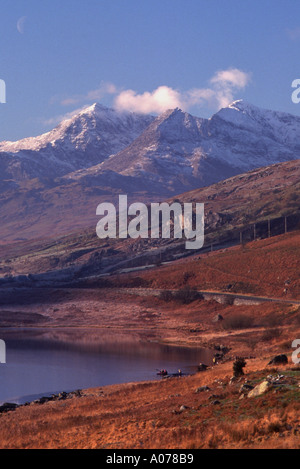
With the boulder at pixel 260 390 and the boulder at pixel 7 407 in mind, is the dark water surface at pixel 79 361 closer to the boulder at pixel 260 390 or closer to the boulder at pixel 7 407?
the boulder at pixel 7 407

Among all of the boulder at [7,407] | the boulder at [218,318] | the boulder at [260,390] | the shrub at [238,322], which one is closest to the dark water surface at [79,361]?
the boulder at [7,407]

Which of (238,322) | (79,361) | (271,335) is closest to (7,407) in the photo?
(79,361)

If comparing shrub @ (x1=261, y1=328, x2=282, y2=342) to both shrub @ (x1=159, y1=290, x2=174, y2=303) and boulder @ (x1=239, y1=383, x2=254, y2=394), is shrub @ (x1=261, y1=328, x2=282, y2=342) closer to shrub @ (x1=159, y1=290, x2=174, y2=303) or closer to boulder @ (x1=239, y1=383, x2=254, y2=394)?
shrub @ (x1=159, y1=290, x2=174, y2=303)

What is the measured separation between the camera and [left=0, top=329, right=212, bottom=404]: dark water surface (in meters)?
46.2

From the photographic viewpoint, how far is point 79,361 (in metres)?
57.0

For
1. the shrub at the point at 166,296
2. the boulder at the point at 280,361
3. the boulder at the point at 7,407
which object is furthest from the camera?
the shrub at the point at 166,296

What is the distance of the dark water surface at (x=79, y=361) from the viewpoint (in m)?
46.2

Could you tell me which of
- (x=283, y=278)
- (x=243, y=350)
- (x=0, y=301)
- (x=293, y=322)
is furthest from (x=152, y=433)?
(x=0, y=301)

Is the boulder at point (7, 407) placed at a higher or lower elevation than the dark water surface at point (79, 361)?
higher
